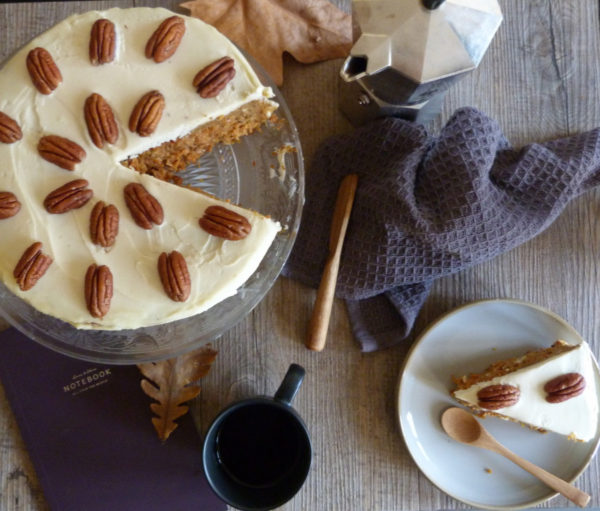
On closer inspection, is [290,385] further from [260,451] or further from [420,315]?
[420,315]

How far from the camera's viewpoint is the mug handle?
1.26m

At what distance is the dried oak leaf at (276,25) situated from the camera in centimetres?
139

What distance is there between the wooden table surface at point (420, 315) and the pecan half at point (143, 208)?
1.34ft

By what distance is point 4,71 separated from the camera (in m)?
1.11

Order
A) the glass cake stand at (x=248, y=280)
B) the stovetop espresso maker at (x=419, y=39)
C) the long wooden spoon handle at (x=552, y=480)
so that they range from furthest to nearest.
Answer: the long wooden spoon handle at (x=552, y=480), the glass cake stand at (x=248, y=280), the stovetop espresso maker at (x=419, y=39)

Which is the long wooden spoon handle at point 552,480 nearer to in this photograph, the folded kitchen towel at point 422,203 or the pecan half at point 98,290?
the folded kitchen towel at point 422,203

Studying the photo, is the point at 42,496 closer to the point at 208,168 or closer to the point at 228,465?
the point at 228,465

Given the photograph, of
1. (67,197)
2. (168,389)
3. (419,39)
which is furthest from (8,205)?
(419,39)

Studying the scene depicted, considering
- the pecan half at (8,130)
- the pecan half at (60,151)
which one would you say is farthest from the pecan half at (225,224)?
the pecan half at (8,130)

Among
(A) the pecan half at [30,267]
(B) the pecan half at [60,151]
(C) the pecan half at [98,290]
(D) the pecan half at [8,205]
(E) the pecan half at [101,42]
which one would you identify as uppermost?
(E) the pecan half at [101,42]

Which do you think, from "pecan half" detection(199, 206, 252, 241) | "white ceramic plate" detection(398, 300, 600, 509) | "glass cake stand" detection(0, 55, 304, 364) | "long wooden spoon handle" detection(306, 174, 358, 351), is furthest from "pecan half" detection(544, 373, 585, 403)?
"pecan half" detection(199, 206, 252, 241)

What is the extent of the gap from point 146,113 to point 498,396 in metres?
0.96

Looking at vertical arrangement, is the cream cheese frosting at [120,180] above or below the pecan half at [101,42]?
below

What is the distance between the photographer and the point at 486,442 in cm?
136
